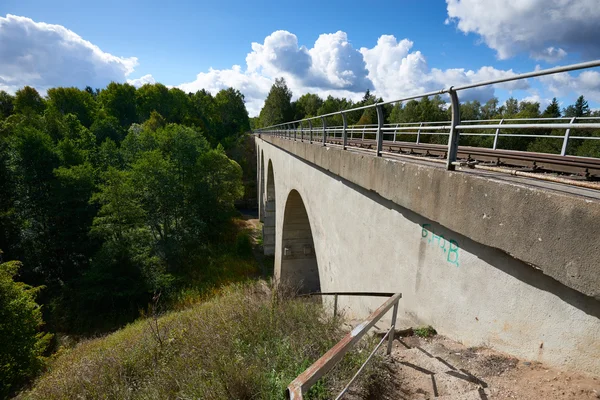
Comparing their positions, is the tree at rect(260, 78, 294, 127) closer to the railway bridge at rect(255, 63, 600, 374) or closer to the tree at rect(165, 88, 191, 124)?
the tree at rect(165, 88, 191, 124)

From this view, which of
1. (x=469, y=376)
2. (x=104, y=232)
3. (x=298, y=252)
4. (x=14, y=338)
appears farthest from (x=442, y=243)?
(x=104, y=232)

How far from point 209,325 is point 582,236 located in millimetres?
5337

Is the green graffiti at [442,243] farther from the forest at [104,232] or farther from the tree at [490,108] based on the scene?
the tree at [490,108]

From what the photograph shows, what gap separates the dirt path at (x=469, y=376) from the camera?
6.51 feet

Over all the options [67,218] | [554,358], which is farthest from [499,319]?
[67,218]

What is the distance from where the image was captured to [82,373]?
5746mm

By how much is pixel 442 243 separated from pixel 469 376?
1172 millimetres

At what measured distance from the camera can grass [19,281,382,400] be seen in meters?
3.11

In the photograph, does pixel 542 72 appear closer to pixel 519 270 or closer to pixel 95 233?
pixel 519 270

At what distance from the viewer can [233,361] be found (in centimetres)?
371

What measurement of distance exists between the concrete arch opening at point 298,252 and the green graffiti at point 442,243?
35.6 feet

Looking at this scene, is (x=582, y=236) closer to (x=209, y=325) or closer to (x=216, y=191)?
(x=209, y=325)

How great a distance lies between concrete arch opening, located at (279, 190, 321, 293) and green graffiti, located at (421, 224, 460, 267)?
10.9m

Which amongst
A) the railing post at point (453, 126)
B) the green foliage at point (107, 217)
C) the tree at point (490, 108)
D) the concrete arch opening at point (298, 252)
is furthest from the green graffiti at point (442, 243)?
the tree at point (490, 108)
